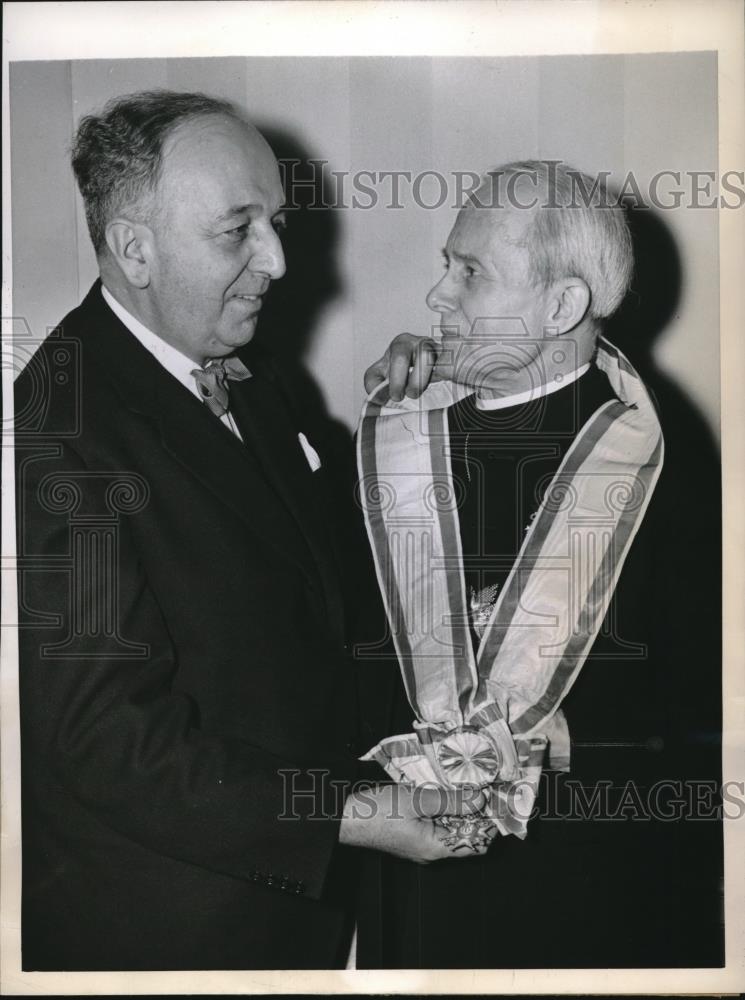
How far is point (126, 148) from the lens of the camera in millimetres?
1794

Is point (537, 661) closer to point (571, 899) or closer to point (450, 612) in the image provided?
point (450, 612)

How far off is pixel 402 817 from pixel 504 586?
41cm

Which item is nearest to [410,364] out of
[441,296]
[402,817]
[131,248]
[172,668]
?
[441,296]

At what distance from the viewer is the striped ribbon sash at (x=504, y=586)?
1.82 meters

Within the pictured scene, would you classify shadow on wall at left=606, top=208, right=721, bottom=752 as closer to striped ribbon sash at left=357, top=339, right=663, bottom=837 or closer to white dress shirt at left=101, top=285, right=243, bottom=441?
striped ribbon sash at left=357, top=339, right=663, bottom=837

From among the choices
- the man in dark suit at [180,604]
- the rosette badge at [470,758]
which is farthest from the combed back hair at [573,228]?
the rosette badge at [470,758]

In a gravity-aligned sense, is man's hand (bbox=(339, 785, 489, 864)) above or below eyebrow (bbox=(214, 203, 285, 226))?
below

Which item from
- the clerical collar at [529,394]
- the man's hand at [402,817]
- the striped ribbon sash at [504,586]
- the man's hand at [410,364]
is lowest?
the man's hand at [402,817]

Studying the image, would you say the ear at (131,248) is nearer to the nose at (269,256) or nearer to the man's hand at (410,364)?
the nose at (269,256)

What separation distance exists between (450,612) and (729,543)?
0.49 metres

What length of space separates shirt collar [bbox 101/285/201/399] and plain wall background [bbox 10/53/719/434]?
88 millimetres

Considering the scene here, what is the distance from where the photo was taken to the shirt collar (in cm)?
178

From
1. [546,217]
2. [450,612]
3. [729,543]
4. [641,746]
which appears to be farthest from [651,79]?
[641,746]

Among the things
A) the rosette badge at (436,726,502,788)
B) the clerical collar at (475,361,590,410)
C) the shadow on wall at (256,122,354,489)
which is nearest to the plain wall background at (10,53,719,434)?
the shadow on wall at (256,122,354,489)
